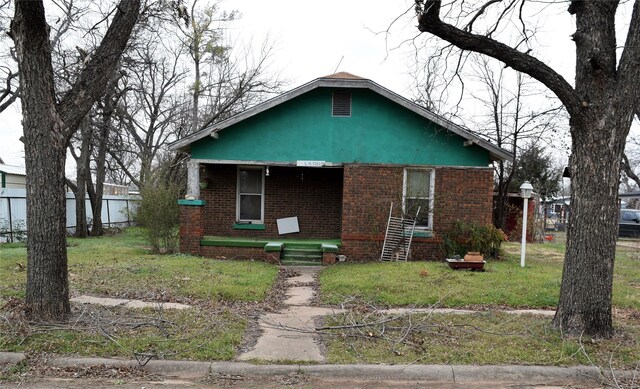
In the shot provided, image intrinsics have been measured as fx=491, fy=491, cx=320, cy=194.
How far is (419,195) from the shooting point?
13.8 meters

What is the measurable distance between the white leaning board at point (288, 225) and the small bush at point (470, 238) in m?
4.63

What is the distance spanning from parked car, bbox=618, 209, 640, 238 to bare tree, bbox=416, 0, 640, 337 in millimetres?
27775

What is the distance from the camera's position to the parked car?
97.1 feet

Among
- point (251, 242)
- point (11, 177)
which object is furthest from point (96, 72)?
point (11, 177)

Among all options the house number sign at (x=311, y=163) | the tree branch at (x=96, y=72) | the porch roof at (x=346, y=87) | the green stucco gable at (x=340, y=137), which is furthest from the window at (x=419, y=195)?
the tree branch at (x=96, y=72)

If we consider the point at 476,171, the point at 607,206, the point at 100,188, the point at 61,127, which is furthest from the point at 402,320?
the point at 100,188

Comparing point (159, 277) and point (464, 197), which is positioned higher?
point (464, 197)

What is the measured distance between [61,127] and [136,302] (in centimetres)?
309

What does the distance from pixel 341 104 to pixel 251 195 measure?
13.4 ft

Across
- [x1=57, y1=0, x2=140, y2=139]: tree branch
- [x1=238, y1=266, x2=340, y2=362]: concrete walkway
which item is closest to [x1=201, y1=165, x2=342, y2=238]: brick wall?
[x1=238, y1=266, x2=340, y2=362]: concrete walkway

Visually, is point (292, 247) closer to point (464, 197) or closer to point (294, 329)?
point (464, 197)

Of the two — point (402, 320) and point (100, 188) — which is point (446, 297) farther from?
point (100, 188)

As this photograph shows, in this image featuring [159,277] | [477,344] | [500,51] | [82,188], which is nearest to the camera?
[477,344]

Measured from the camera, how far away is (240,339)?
6305 millimetres
